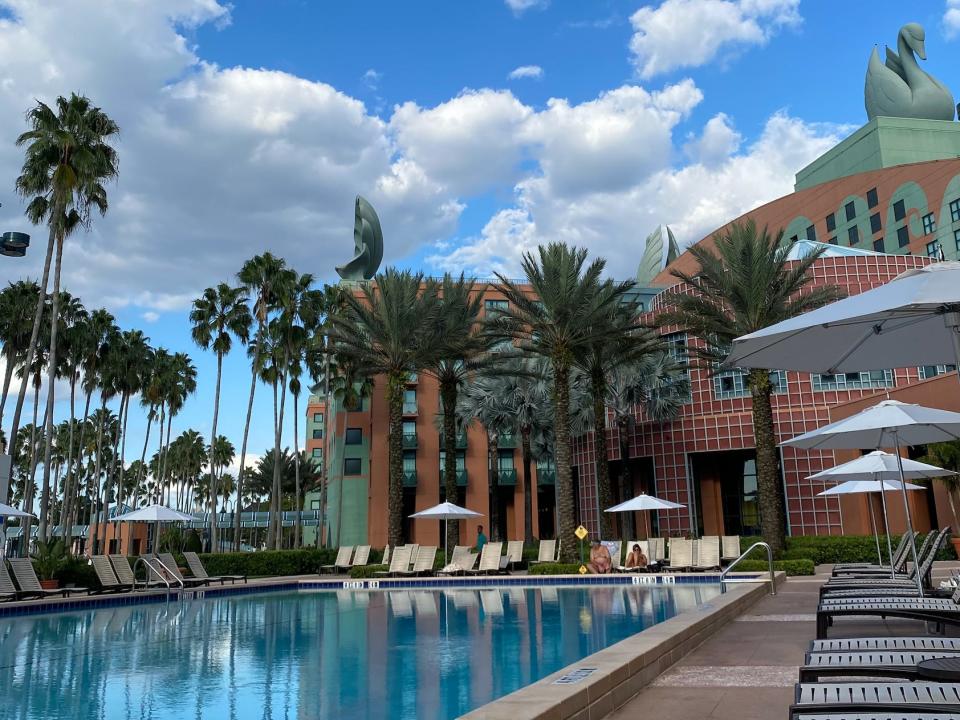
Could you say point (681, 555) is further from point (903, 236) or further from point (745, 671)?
point (903, 236)

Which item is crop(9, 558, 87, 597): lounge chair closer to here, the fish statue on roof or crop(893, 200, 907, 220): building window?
the fish statue on roof

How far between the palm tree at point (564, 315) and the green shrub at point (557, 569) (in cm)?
88

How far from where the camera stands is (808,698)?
11.1 ft

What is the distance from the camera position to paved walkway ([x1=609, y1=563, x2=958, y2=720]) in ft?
16.4

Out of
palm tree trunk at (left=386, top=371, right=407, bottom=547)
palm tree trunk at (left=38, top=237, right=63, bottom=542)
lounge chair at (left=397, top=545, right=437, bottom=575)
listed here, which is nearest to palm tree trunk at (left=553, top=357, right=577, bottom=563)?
lounge chair at (left=397, top=545, right=437, bottom=575)

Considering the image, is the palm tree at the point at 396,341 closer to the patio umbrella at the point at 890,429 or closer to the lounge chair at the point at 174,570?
the lounge chair at the point at 174,570

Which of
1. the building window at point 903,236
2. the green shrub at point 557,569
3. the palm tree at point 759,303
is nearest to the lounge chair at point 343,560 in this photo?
the green shrub at point 557,569

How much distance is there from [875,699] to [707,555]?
19.3 m

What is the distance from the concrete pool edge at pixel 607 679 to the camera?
3.95 metres

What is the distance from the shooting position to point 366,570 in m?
25.4

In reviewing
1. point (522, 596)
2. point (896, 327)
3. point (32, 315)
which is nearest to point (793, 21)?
point (896, 327)

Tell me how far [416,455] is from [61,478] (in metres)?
74.5

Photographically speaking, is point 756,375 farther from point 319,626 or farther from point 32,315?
point 32,315

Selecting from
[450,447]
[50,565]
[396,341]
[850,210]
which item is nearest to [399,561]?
[450,447]
